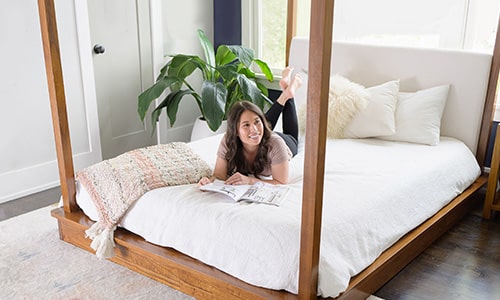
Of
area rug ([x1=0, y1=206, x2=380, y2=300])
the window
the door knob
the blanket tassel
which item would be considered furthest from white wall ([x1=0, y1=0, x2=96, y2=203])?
the window

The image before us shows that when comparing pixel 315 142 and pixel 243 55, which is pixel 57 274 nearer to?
pixel 315 142

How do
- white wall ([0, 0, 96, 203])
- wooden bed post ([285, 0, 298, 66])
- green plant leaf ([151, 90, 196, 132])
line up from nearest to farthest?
1. white wall ([0, 0, 96, 203])
2. green plant leaf ([151, 90, 196, 132])
3. wooden bed post ([285, 0, 298, 66])

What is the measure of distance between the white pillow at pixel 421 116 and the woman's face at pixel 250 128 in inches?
48.2

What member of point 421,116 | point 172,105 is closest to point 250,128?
point 421,116

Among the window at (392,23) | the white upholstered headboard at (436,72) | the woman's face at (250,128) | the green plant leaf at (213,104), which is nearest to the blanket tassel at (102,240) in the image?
the woman's face at (250,128)

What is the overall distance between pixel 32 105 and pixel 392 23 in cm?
260

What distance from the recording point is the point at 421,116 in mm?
3377

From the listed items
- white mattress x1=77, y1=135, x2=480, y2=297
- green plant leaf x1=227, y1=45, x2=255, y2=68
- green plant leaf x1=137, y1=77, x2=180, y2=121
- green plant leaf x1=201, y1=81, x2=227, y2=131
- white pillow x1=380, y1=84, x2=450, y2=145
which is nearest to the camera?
white mattress x1=77, y1=135, x2=480, y2=297

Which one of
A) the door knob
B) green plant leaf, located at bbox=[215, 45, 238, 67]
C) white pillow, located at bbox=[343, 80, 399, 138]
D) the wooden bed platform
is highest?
the door knob

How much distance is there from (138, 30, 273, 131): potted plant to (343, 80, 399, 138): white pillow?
75cm

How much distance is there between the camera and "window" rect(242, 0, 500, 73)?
353 cm

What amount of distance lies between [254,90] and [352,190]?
156cm

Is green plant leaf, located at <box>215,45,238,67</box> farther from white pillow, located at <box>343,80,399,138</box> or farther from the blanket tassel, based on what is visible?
the blanket tassel

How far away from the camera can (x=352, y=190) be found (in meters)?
2.49
